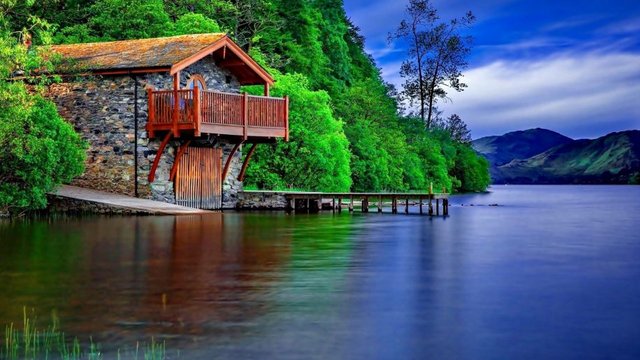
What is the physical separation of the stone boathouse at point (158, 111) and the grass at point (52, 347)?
22.4 metres

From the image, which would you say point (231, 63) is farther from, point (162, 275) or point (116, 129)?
point (162, 275)

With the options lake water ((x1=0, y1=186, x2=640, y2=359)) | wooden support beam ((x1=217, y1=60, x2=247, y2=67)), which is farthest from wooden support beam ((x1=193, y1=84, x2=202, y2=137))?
lake water ((x1=0, y1=186, x2=640, y2=359))

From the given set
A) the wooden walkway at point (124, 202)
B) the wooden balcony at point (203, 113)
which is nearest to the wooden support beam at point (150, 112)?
the wooden balcony at point (203, 113)

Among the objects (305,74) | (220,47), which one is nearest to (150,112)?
(220,47)

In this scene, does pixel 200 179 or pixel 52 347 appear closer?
pixel 52 347

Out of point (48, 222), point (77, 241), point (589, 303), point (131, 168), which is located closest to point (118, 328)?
point (589, 303)

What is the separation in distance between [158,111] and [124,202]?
3983mm

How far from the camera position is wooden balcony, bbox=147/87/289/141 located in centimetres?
3209

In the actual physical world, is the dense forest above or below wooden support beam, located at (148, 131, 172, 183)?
above

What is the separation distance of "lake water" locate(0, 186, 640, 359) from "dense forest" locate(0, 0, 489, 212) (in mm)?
10558

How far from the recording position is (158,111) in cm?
3256

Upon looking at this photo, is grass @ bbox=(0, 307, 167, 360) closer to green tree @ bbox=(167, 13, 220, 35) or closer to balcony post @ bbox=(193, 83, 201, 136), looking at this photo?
balcony post @ bbox=(193, 83, 201, 136)

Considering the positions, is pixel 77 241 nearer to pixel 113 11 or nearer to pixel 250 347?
pixel 250 347

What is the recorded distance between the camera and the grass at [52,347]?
877cm
